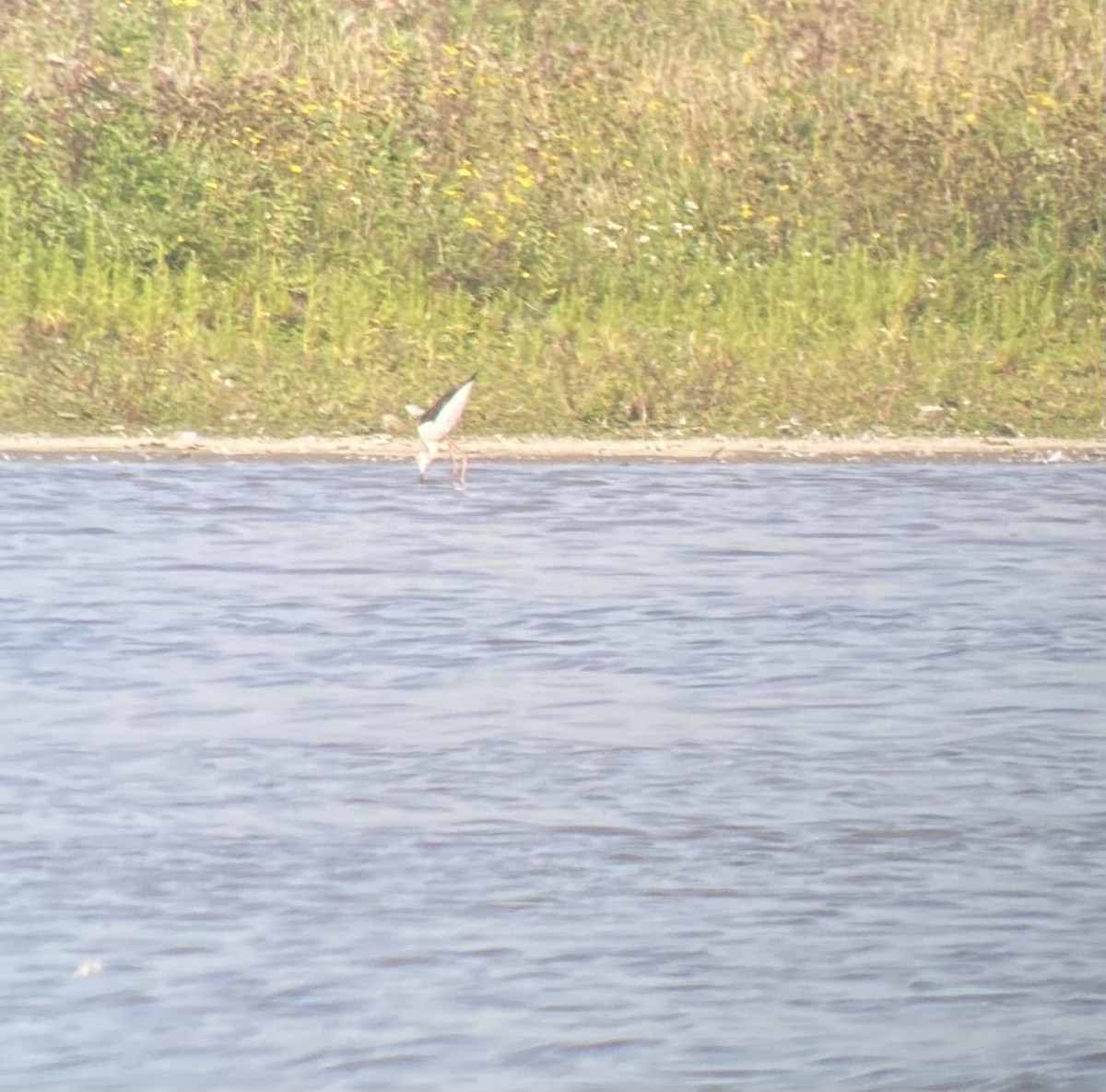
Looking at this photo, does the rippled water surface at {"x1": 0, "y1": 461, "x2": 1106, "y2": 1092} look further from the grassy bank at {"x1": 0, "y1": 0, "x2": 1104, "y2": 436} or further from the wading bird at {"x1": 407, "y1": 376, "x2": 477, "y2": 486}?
the grassy bank at {"x1": 0, "y1": 0, "x2": 1104, "y2": 436}

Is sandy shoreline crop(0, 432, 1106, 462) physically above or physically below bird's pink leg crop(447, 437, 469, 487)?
below

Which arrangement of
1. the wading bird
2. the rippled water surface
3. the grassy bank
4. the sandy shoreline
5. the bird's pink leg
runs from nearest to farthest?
the rippled water surface
the wading bird
the bird's pink leg
the sandy shoreline
the grassy bank

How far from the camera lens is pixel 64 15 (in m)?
14.5

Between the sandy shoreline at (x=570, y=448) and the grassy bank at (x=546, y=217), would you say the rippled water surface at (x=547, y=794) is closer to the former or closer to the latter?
the sandy shoreline at (x=570, y=448)

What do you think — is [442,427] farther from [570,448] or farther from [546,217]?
[546,217]

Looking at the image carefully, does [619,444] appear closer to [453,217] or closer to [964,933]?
[453,217]

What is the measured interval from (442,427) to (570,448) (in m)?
0.97

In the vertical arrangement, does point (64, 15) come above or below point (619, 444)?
above

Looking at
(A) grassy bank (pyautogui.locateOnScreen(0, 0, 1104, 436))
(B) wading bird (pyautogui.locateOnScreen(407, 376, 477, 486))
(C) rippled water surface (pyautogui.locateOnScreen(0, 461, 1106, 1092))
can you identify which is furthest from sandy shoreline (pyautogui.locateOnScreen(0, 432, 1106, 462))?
(C) rippled water surface (pyautogui.locateOnScreen(0, 461, 1106, 1092))

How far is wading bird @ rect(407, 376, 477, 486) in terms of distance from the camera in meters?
9.27

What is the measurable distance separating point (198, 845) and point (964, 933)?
4.68 feet

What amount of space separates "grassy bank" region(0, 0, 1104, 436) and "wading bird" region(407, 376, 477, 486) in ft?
2.91

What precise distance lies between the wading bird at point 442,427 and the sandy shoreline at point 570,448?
40 centimetres

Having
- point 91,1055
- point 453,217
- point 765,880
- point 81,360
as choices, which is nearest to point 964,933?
point 765,880
